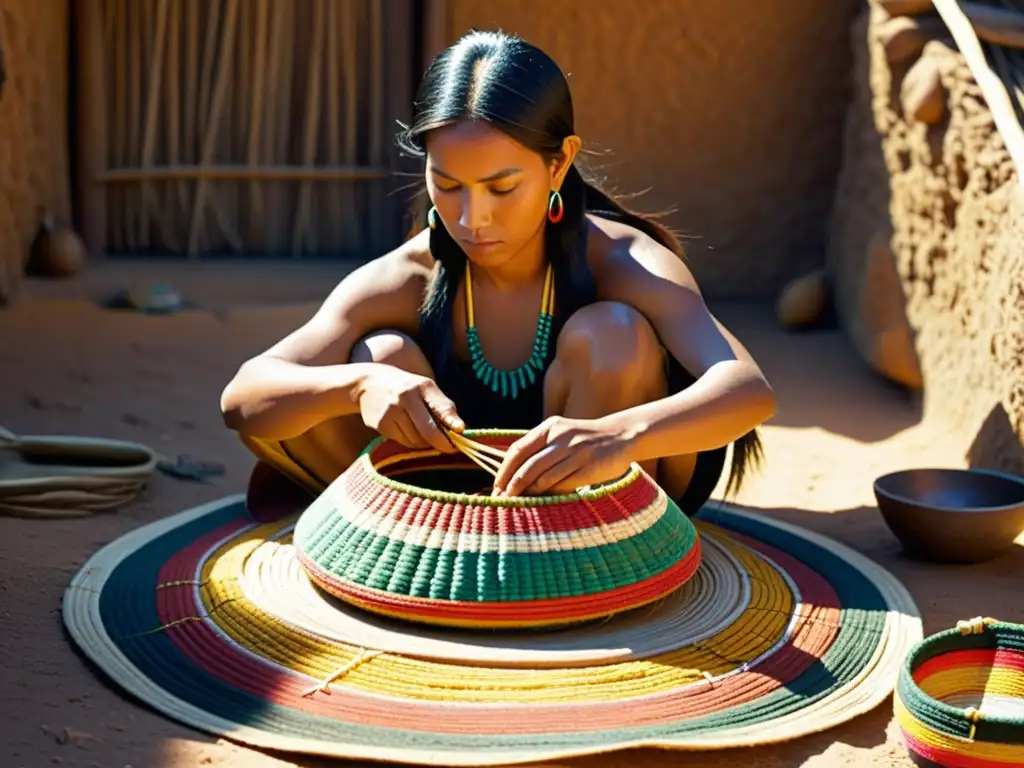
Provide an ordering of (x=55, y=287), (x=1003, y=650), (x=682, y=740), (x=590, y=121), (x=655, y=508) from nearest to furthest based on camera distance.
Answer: (x=682, y=740), (x=1003, y=650), (x=655, y=508), (x=55, y=287), (x=590, y=121)

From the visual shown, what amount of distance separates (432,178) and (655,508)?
804 millimetres

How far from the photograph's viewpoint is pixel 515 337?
3221mm

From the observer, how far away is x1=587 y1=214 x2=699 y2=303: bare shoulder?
3.16m

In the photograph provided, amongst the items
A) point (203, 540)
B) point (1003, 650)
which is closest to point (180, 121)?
point (203, 540)

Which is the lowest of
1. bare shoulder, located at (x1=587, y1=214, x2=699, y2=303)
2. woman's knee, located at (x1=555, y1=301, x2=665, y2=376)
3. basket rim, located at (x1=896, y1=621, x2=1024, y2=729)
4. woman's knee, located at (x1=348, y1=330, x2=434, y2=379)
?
basket rim, located at (x1=896, y1=621, x2=1024, y2=729)

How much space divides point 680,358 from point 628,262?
0.27 meters

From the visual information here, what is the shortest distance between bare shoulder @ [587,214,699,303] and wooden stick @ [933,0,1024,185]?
3.30 ft

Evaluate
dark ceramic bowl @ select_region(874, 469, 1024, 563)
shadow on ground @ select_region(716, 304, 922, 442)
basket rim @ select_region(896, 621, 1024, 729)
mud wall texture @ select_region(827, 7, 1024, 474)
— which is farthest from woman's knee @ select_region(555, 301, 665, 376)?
shadow on ground @ select_region(716, 304, 922, 442)

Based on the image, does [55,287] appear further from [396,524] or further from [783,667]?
[783,667]

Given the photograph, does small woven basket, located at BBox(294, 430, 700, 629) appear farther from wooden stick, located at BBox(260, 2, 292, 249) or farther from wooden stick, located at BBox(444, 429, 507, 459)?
wooden stick, located at BBox(260, 2, 292, 249)

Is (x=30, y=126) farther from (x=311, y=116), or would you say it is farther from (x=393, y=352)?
(x=393, y=352)

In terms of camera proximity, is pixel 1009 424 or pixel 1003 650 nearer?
pixel 1003 650

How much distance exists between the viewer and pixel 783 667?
2615 mm

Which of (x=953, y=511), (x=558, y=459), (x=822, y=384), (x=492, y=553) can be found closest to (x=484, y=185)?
(x=558, y=459)
